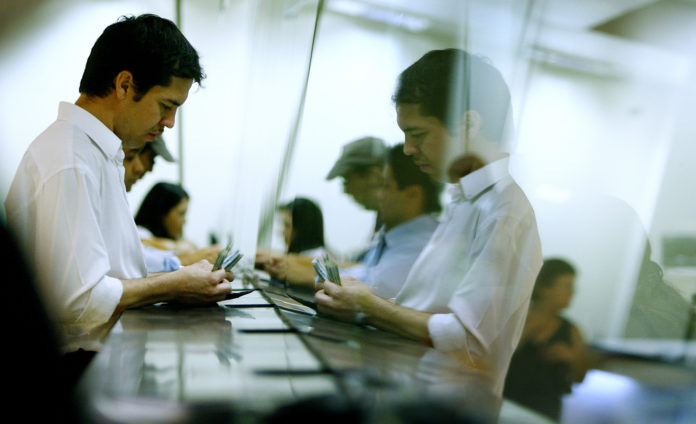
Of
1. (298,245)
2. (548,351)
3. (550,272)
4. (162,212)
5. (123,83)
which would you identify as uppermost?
(123,83)

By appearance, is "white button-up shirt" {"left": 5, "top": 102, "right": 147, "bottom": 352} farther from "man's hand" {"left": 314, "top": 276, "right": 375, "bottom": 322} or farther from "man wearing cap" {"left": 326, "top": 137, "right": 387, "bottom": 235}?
"man wearing cap" {"left": 326, "top": 137, "right": 387, "bottom": 235}

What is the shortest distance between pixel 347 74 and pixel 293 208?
68 cm

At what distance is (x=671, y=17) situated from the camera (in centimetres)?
88

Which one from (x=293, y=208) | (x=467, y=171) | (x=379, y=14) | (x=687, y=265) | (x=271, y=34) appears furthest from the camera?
(x=271, y=34)

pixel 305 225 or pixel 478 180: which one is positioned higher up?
pixel 478 180

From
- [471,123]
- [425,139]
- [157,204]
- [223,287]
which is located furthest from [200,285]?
[157,204]

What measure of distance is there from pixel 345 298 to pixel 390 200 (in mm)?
300

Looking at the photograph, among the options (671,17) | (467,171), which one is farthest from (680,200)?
(467,171)

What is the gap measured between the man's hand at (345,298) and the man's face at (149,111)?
1.94ft

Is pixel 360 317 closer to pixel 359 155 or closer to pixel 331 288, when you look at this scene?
pixel 331 288

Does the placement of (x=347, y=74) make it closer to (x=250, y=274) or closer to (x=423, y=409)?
(x=250, y=274)

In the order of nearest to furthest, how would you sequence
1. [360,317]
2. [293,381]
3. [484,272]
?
[293,381] < [484,272] < [360,317]

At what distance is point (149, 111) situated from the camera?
1416 mm

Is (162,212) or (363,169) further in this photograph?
(162,212)
